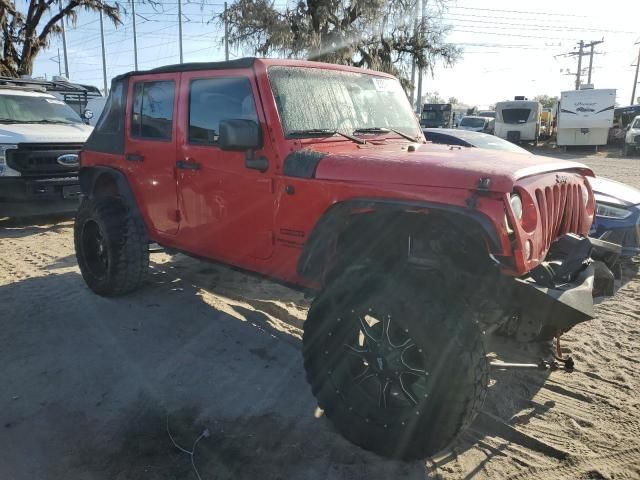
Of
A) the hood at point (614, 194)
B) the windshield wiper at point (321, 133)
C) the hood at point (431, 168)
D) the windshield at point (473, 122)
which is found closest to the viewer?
the hood at point (431, 168)

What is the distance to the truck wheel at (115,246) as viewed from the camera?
4.57 metres

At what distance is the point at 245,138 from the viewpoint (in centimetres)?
318

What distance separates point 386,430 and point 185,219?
7.64 ft

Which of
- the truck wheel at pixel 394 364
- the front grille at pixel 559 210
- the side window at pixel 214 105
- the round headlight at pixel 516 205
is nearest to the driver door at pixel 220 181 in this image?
the side window at pixel 214 105

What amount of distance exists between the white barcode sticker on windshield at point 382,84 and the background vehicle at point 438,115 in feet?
94.5

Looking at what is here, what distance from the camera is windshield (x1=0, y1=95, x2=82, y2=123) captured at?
8.52 metres

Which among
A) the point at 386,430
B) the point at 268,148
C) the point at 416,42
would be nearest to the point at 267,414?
the point at 386,430

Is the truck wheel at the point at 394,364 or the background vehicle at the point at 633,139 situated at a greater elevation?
the background vehicle at the point at 633,139

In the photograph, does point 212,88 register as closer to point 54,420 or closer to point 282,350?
point 282,350

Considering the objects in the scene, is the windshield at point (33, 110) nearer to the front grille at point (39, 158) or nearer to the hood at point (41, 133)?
the hood at point (41, 133)

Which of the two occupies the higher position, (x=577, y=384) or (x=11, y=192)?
(x=11, y=192)

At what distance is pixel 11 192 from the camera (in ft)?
24.8

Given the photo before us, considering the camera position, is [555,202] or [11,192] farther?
[11,192]

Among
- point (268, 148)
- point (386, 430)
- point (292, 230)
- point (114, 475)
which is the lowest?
point (114, 475)
